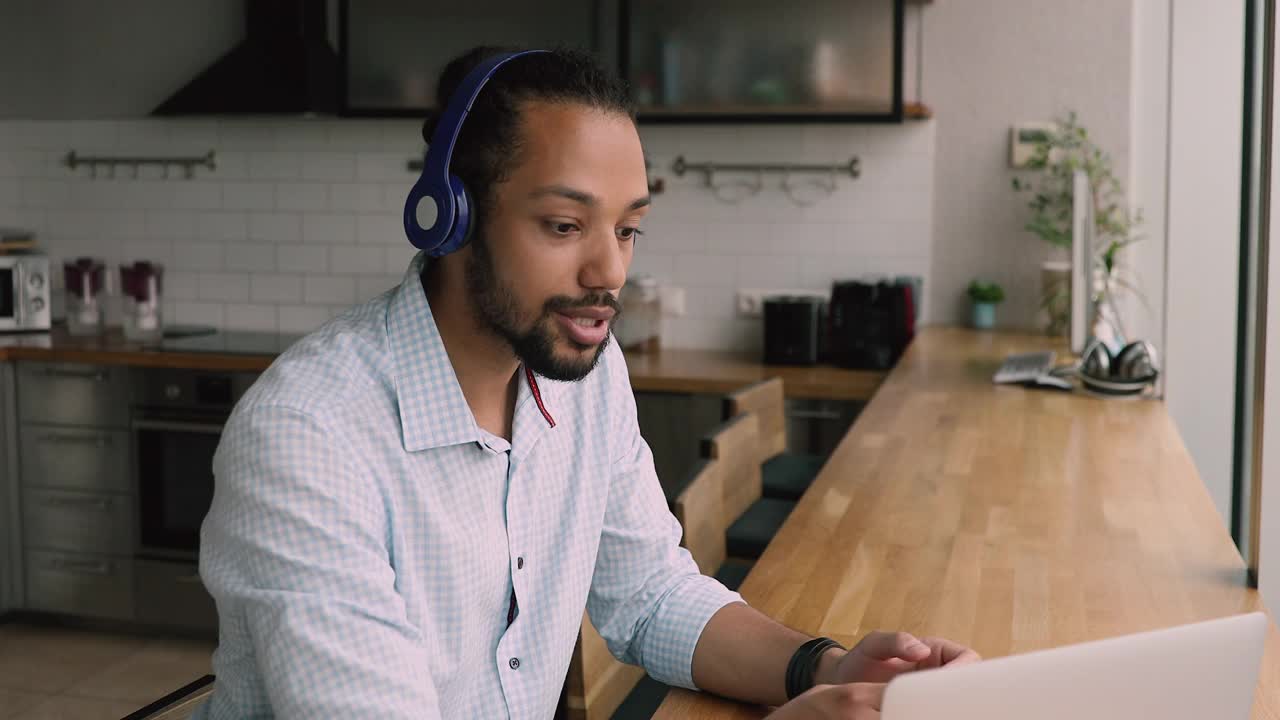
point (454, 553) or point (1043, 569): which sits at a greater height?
point (454, 553)

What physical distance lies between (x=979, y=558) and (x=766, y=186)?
2.81m

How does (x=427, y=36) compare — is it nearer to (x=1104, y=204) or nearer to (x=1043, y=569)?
(x=1104, y=204)

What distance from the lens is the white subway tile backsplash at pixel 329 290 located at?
464cm

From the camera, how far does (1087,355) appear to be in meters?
3.11

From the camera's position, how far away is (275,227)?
15.4 ft

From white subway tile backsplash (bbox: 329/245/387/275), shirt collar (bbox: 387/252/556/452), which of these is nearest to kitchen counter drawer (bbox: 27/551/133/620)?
white subway tile backsplash (bbox: 329/245/387/275)

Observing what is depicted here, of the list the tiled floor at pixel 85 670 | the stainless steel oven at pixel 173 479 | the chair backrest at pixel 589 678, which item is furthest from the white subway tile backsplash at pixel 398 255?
the chair backrest at pixel 589 678

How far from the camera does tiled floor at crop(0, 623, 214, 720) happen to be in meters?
3.49

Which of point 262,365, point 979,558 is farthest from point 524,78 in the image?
point 262,365

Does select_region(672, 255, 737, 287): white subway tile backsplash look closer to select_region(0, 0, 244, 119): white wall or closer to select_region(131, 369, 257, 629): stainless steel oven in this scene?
select_region(131, 369, 257, 629): stainless steel oven

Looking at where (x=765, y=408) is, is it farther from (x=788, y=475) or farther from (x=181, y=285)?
(x=181, y=285)

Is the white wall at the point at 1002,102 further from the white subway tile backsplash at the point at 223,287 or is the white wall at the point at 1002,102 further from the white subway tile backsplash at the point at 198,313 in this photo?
the white subway tile backsplash at the point at 198,313

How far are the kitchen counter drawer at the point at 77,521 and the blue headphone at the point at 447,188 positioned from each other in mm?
3258

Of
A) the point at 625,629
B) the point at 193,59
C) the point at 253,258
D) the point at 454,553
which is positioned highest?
the point at 193,59
